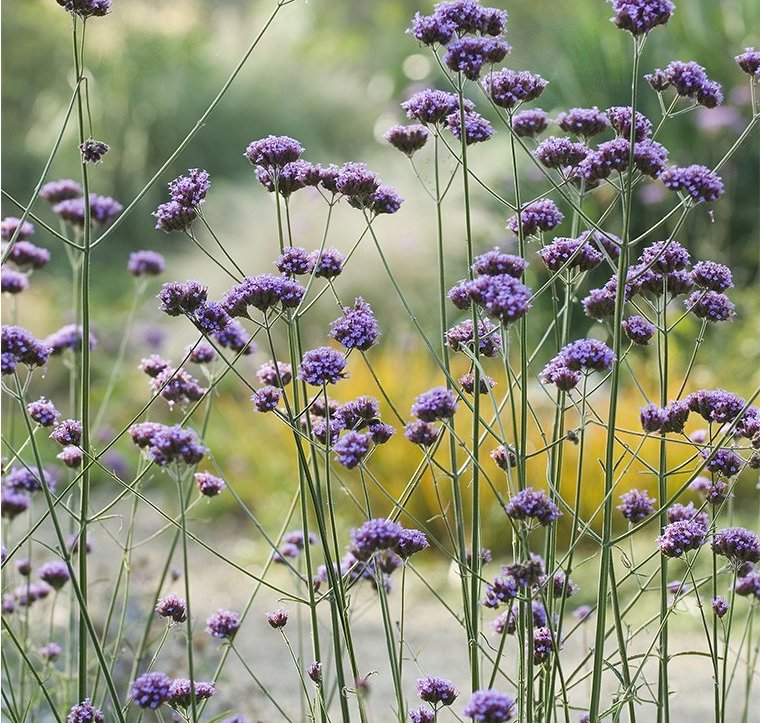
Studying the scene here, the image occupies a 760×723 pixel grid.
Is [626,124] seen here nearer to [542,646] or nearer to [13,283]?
[542,646]

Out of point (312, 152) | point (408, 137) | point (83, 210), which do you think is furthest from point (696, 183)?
point (312, 152)

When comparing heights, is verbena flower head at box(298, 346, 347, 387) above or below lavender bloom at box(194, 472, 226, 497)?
below

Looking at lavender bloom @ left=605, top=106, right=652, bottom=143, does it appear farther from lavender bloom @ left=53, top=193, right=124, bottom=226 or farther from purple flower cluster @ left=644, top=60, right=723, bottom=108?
lavender bloom @ left=53, top=193, right=124, bottom=226

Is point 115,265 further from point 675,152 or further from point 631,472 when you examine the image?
point 631,472

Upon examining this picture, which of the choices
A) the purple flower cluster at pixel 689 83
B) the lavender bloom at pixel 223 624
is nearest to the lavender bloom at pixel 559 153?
the purple flower cluster at pixel 689 83

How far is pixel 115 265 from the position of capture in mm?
10359

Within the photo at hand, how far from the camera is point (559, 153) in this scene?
1.75 meters

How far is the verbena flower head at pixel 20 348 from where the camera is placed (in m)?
1.83

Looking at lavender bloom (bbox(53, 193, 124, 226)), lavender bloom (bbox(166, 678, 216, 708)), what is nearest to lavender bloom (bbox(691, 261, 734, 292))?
lavender bloom (bbox(166, 678, 216, 708))

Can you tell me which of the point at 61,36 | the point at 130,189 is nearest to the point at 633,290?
the point at 130,189

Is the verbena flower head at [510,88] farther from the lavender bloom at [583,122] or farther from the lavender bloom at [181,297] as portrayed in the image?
the lavender bloom at [181,297]

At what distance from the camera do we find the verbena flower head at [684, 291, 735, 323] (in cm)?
177

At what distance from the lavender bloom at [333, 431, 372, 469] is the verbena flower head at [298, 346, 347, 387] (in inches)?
3.4

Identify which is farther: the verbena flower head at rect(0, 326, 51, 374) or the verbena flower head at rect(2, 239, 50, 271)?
the verbena flower head at rect(2, 239, 50, 271)
